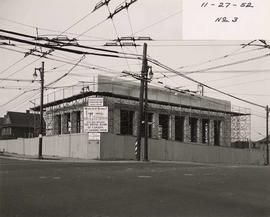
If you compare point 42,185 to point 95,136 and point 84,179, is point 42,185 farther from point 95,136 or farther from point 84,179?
point 95,136

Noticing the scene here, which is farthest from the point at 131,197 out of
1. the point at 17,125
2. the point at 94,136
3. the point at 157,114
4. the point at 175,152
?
the point at 17,125

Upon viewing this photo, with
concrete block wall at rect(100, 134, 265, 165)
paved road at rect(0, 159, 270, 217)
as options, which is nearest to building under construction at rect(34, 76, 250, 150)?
concrete block wall at rect(100, 134, 265, 165)

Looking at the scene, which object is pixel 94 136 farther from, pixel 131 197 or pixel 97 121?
pixel 131 197

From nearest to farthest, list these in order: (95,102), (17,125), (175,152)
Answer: (95,102) < (175,152) < (17,125)

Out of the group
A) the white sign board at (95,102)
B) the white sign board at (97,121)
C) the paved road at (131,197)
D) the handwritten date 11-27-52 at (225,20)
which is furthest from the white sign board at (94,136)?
the handwritten date 11-27-52 at (225,20)

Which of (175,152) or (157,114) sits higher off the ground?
(157,114)

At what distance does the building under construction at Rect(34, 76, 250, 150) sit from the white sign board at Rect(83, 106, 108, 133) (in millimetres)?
322

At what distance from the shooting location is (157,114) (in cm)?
5994

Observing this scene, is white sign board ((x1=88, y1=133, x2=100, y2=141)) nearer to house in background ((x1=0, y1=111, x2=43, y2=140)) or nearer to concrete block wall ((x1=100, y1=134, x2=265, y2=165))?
concrete block wall ((x1=100, y1=134, x2=265, y2=165))

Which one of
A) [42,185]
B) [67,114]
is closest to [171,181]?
[42,185]

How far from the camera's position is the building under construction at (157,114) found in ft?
175

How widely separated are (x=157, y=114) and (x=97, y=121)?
18295mm

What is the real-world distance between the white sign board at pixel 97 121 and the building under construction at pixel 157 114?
0.32 m

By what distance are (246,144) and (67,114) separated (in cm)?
2972
